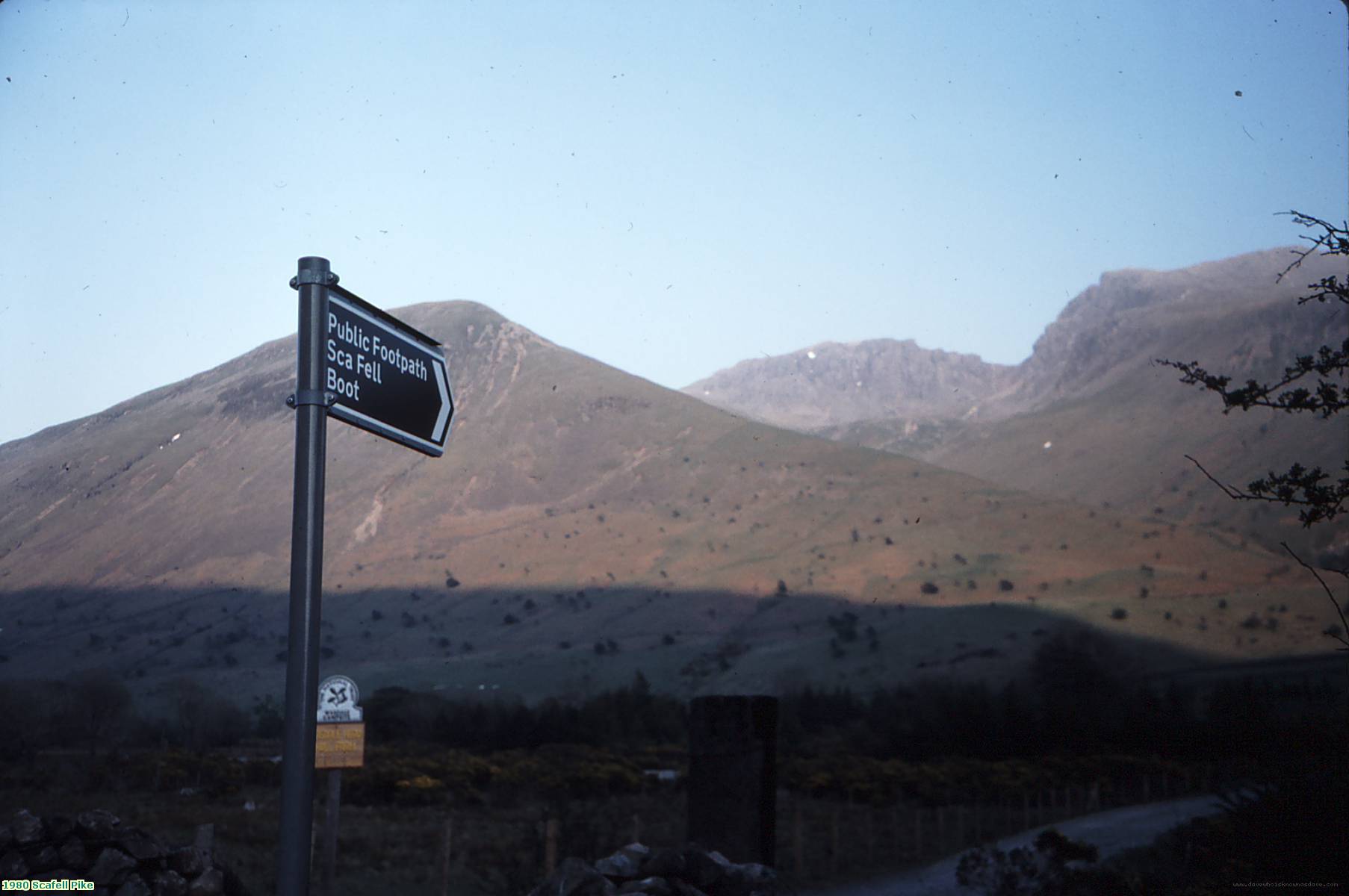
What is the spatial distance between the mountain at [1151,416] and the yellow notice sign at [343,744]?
43104 mm

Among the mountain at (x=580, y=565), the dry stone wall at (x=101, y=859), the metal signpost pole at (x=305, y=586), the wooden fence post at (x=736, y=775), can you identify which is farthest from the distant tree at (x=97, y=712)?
the metal signpost pole at (x=305, y=586)

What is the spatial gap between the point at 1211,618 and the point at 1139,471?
35487 mm

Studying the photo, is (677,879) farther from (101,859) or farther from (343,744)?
(343,744)

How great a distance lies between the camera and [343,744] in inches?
420

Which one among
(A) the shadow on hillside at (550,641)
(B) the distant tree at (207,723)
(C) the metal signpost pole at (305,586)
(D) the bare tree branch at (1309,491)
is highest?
(D) the bare tree branch at (1309,491)

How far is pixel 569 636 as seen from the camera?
6238 cm

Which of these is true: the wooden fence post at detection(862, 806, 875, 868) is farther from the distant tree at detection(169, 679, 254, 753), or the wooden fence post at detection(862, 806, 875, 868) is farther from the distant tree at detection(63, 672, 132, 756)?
the distant tree at detection(63, 672, 132, 756)

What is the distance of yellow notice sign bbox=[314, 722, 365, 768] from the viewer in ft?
34.4

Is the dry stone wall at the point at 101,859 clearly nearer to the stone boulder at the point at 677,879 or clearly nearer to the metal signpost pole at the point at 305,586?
the stone boulder at the point at 677,879

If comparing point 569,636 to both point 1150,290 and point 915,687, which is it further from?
point 1150,290

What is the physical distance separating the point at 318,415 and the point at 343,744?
862 cm

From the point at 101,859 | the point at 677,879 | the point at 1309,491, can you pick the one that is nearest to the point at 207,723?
the point at 101,859

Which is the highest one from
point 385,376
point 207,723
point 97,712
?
point 385,376

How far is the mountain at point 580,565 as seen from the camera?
188ft
